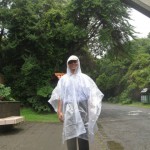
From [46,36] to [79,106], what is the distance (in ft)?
64.5

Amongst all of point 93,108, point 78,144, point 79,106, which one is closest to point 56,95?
point 79,106

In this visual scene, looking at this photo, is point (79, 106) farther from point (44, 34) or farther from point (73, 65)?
point (44, 34)

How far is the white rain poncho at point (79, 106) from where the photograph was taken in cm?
600

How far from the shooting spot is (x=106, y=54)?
31297 millimetres

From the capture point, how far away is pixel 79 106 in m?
6.08

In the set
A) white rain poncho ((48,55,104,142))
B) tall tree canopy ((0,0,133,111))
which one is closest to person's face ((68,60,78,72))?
white rain poncho ((48,55,104,142))

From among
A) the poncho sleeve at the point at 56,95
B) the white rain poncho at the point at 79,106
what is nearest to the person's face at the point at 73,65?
the white rain poncho at the point at 79,106

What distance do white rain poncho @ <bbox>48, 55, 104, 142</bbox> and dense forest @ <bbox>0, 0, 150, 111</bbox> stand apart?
60.1ft

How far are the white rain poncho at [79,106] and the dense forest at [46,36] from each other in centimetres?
1833

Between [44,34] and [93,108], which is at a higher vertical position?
[44,34]

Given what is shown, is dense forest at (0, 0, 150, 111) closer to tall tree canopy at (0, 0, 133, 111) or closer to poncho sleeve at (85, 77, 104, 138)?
tall tree canopy at (0, 0, 133, 111)

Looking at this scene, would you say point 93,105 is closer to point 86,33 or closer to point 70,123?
point 70,123

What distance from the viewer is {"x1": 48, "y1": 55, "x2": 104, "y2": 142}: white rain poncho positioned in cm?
600

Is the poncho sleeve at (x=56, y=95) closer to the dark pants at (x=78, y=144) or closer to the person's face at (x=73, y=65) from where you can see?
the person's face at (x=73, y=65)
